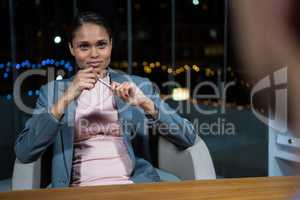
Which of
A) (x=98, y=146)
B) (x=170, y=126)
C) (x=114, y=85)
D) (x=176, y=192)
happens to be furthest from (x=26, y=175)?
(x=176, y=192)

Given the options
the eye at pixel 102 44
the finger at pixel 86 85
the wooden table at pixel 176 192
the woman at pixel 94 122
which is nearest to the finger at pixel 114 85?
the woman at pixel 94 122

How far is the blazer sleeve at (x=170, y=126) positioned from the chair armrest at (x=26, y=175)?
632 mm

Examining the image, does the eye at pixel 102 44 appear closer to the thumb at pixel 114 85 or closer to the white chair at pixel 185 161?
the thumb at pixel 114 85

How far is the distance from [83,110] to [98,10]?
1.89 ft

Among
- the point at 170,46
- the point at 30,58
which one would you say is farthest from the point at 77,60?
the point at 170,46

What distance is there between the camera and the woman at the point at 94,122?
2.05 meters

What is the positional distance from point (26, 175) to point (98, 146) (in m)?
0.37

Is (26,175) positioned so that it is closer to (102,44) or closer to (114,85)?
(114,85)

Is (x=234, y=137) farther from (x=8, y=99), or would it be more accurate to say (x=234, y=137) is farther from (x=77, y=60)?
(x=8, y=99)

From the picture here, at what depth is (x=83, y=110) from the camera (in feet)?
6.91

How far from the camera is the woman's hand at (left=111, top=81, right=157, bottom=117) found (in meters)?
2.15

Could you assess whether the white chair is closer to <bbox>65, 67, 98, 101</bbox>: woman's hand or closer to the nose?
<bbox>65, 67, 98, 101</bbox>: woman's hand

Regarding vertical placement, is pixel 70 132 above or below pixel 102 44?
below

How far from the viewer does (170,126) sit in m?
2.22
